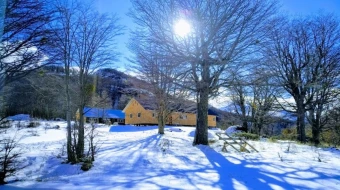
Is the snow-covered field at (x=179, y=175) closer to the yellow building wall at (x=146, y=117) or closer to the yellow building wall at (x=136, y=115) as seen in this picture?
the yellow building wall at (x=146, y=117)

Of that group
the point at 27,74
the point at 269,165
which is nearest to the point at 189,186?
the point at 269,165

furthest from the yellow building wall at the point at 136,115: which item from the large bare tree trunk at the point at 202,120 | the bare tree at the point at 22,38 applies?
the bare tree at the point at 22,38

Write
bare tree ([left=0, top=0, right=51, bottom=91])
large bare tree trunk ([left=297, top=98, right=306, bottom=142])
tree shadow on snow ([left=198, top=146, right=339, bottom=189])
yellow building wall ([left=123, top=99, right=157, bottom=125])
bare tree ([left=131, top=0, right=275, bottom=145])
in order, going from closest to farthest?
bare tree ([left=0, top=0, right=51, bottom=91]), tree shadow on snow ([left=198, top=146, right=339, bottom=189]), bare tree ([left=131, top=0, right=275, bottom=145]), large bare tree trunk ([left=297, top=98, right=306, bottom=142]), yellow building wall ([left=123, top=99, right=157, bottom=125])

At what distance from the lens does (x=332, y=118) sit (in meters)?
22.4

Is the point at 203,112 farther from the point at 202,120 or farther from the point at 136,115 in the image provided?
the point at 136,115

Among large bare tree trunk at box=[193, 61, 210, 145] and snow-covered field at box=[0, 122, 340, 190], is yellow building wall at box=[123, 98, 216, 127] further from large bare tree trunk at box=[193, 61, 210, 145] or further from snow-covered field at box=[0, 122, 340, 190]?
snow-covered field at box=[0, 122, 340, 190]

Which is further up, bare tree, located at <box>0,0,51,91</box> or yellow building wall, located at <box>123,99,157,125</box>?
bare tree, located at <box>0,0,51,91</box>

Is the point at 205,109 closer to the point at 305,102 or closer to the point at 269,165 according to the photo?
the point at 269,165

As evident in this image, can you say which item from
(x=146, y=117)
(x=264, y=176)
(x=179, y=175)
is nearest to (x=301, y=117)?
(x=264, y=176)

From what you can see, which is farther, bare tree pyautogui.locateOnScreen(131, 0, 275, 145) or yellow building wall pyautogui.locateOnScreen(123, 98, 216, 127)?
yellow building wall pyautogui.locateOnScreen(123, 98, 216, 127)

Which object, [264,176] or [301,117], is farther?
[301,117]

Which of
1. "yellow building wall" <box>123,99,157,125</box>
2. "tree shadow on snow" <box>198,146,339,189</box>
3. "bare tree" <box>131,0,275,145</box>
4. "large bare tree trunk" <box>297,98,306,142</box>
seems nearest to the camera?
"tree shadow on snow" <box>198,146,339,189</box>

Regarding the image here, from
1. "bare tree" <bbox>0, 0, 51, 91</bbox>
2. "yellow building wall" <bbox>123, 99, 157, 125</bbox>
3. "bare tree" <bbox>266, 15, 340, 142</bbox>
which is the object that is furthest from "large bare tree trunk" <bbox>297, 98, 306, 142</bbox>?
"yellow building wall" <bbox>123, 99, 157, 125</bbox>

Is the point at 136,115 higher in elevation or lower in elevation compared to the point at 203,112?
lower
